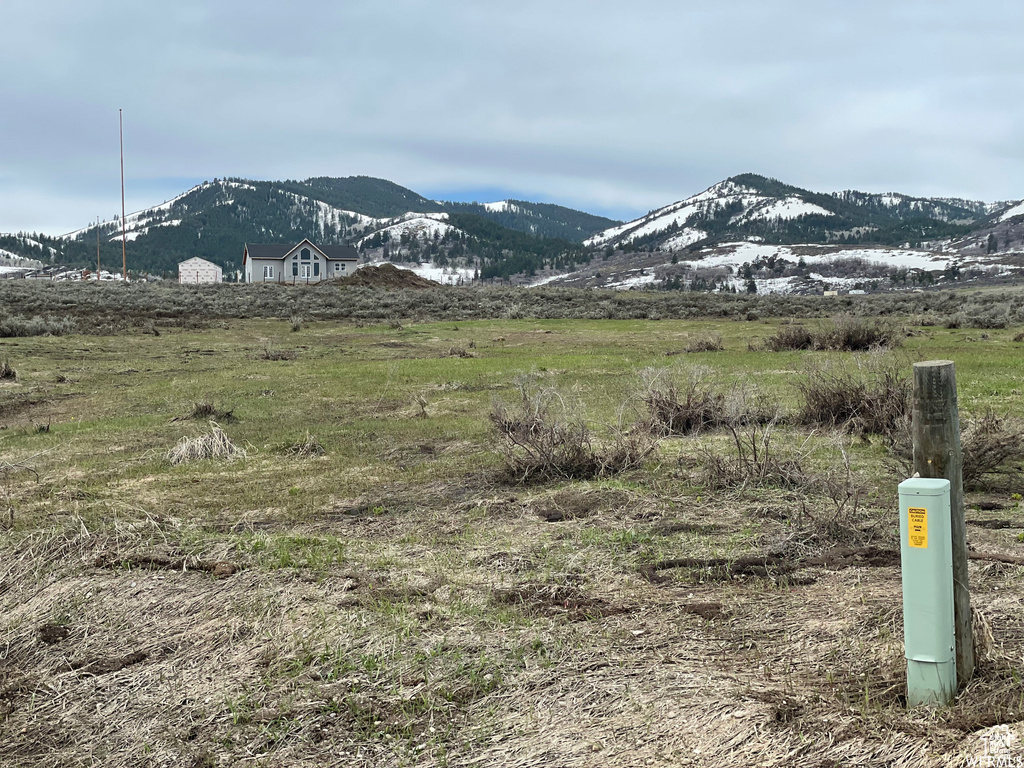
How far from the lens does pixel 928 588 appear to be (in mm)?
3324

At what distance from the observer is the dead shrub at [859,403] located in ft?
32.0

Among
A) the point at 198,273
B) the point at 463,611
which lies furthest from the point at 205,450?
the point at 198,273

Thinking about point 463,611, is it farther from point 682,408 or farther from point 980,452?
point 682,408

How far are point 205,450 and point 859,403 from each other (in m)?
8.43

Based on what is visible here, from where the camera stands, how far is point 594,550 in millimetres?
6062

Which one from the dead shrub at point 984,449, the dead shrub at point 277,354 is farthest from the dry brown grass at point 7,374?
the dead shrub at point 984,449

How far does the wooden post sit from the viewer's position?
3432mm

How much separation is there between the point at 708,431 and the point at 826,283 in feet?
402

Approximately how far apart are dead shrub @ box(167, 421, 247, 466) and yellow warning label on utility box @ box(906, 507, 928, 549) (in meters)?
8.30

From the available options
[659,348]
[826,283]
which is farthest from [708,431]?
[826,283]

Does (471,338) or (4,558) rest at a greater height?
(471,338)

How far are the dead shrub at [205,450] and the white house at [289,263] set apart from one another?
8189 cm

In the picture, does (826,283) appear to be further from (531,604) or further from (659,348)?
(531,604)

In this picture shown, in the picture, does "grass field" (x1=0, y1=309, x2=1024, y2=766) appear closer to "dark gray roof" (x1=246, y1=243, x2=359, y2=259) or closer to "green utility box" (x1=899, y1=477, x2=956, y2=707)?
"green utility box" (x1=899, y1=477, x2=956, y2=707)
